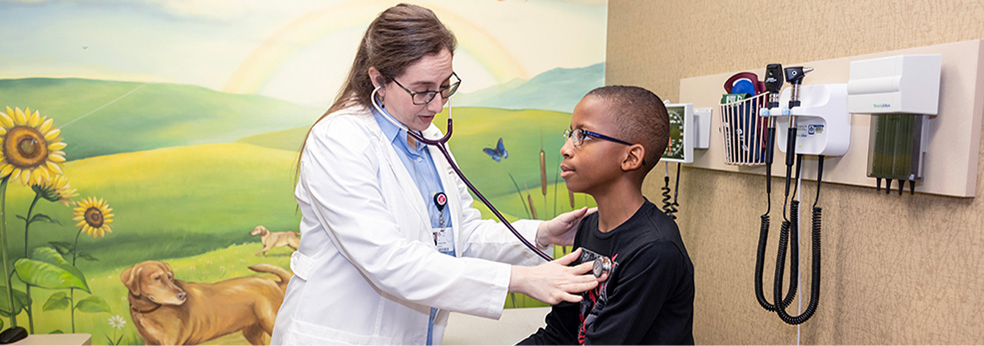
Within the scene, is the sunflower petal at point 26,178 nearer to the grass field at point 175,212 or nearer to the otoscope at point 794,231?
the grass field at point 175,212

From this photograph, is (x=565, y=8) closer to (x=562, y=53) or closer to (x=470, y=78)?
(x=562, y=53)

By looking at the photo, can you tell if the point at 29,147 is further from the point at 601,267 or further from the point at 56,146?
the point at 601,267

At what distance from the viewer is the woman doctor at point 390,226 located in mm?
1105

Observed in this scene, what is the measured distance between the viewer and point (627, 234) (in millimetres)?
1140

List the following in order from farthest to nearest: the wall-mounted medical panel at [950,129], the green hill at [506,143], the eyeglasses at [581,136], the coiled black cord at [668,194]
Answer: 1. the green hill at [506,143]
2. the coiled black cord at [668,194]
3. the eyeglasses at [581,136]
4. the wall-mounted medical panel at [950,129]

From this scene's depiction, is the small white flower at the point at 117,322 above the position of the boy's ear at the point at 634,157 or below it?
below

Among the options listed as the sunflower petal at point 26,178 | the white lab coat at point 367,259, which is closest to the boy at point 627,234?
the white lab coat at point 367,259

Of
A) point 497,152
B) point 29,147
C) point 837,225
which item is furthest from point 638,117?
point 29,147

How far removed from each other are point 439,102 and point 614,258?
490mm

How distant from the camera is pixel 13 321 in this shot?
6.23ft

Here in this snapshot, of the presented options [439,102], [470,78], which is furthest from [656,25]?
[439,102]

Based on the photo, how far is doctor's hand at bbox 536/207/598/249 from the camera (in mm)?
1385

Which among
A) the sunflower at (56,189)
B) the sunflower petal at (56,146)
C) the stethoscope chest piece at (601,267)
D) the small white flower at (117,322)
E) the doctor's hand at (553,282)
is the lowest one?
the small white flower at (117,322)

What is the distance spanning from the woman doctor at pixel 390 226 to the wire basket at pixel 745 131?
0.40m
